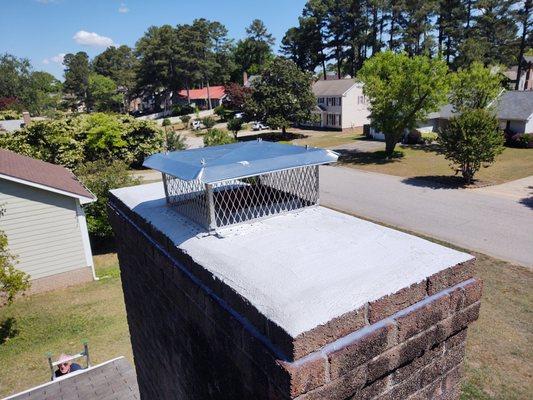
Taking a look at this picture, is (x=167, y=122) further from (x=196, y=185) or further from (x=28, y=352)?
(x=196, y=185)

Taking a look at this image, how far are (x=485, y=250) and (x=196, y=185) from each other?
1339 centimetres

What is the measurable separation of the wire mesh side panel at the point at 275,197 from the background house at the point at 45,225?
1130 centimetres

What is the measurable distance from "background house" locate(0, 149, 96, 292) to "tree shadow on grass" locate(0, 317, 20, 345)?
167 centimetres

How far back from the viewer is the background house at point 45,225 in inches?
480

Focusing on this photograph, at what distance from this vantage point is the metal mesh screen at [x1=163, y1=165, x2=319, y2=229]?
283cm

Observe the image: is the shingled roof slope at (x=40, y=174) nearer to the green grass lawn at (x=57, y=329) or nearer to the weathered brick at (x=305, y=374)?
the green grass lawn at (x=57, y=329)

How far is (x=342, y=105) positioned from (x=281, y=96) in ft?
28.5

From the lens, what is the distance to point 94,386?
8281mm

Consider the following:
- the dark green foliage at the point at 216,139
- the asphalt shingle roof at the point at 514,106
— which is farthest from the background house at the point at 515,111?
the dark green foliage at the point at 216,139

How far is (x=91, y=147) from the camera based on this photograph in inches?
1133

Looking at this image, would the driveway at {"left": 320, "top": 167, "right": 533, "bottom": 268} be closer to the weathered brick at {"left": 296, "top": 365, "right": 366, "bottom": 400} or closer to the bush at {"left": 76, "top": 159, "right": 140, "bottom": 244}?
the bush at {"left": 76, "top": 159, "right": 140, "bottom": 244}

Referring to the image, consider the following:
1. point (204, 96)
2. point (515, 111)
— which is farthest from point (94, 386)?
point (204, 96)

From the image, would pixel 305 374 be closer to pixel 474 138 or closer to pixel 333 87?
pixel 474 138

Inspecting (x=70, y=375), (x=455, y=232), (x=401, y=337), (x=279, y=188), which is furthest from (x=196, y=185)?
(x=455, y=232)
